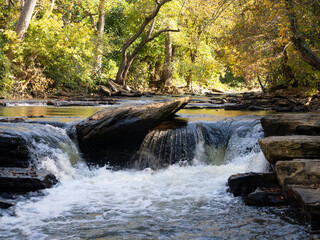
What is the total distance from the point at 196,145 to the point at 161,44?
77.4ft

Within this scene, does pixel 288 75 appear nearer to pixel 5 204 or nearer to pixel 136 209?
pixel 136 209

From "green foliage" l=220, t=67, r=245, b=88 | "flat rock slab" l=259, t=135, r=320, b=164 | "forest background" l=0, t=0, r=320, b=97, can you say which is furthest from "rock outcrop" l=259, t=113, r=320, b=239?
"green foliage" l=220, t=67, r=245, b=88

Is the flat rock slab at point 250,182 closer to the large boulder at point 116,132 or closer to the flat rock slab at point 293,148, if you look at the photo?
the flat rock slab at point 293,148

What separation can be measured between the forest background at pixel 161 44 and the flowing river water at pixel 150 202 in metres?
2.96

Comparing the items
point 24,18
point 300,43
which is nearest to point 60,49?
point 24,18

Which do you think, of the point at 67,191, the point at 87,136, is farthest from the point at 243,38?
the point at 67,191

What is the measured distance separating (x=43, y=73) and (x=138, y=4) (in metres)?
9.11

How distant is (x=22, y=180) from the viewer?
539 cm

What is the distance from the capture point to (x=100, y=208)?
491cm

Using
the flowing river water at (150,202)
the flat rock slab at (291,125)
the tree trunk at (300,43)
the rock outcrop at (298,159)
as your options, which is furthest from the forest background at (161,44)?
the flowing river water at (150,202)

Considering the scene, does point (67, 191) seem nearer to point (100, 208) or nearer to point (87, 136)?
point (100, 208)

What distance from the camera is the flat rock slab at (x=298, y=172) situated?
15.0 feet

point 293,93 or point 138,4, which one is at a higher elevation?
→ point 138,4

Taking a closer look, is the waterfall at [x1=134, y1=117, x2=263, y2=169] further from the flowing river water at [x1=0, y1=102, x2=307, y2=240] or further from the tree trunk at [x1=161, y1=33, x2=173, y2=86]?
the tree trunk at [x1=161, y1=33, x2=173, y2=86]
